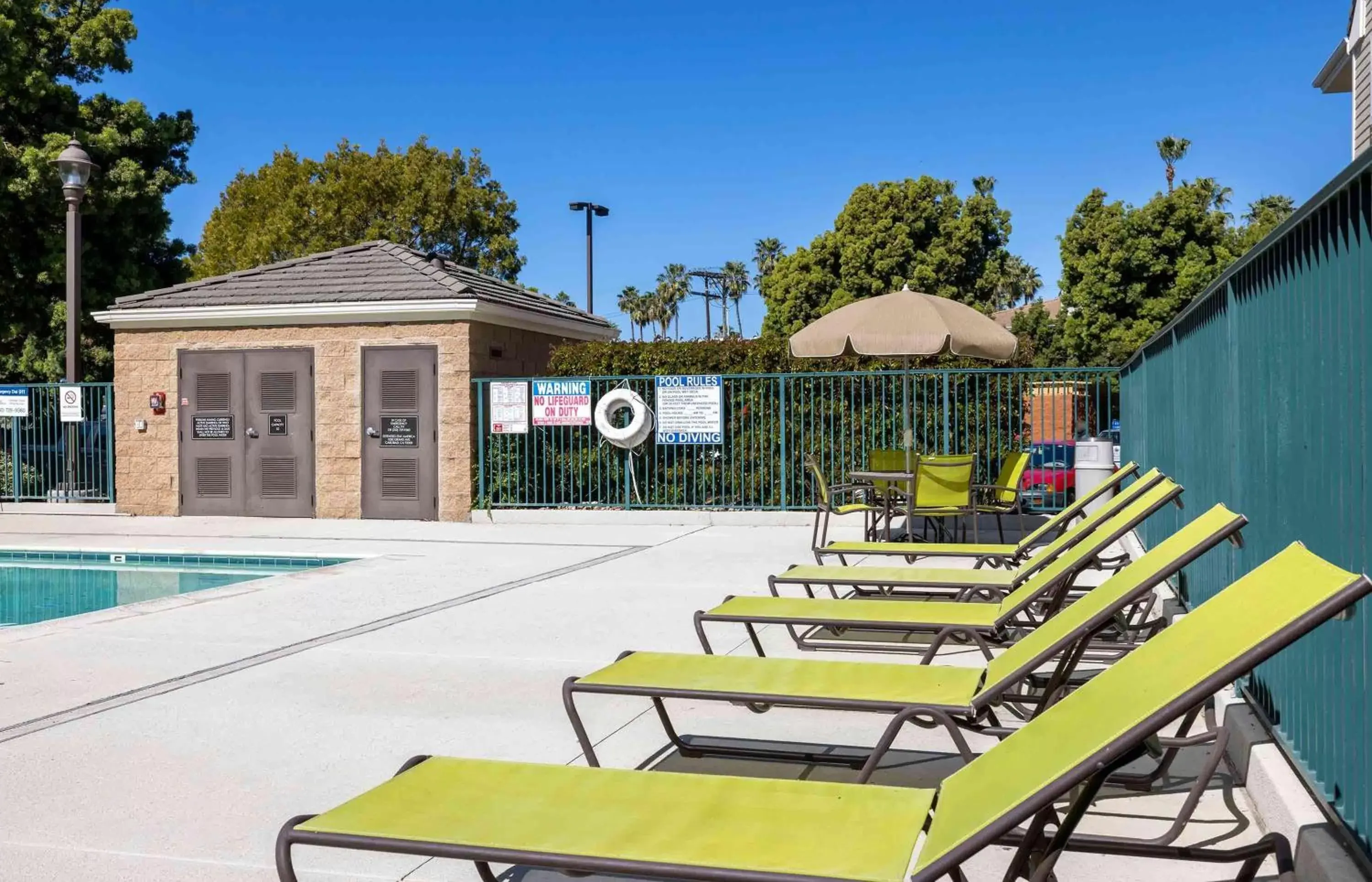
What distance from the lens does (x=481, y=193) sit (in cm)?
3878

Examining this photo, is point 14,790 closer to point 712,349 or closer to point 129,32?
point 712,349

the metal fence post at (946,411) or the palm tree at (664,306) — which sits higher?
the palm tree at (664,306)

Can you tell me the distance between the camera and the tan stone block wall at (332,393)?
645 inches

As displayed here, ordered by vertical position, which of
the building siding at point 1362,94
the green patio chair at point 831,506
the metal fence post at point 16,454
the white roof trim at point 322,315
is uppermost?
the building siding at point 1362,94

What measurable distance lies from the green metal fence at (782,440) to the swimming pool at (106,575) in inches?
162

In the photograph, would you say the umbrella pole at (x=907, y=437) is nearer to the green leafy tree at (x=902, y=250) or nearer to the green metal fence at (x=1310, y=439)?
the green metal fence at (x=1310, y=439)

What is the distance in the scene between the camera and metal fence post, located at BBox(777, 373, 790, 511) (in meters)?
15.2

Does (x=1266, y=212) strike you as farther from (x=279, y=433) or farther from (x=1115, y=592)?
(x=1115, y=592)

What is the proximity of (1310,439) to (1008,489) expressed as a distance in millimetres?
8570

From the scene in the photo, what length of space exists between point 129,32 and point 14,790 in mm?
27419

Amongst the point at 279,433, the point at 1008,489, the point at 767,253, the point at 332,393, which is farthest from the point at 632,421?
the point at 767,253

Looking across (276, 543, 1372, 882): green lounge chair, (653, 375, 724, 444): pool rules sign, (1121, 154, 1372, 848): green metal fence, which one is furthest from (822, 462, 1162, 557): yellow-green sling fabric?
(653, 375, 724, 444): pool rules sign

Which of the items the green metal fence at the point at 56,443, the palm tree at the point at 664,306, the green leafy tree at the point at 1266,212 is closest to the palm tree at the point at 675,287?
the palm tree at the point at 664,306

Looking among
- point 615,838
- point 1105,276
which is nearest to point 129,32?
point 615,838
